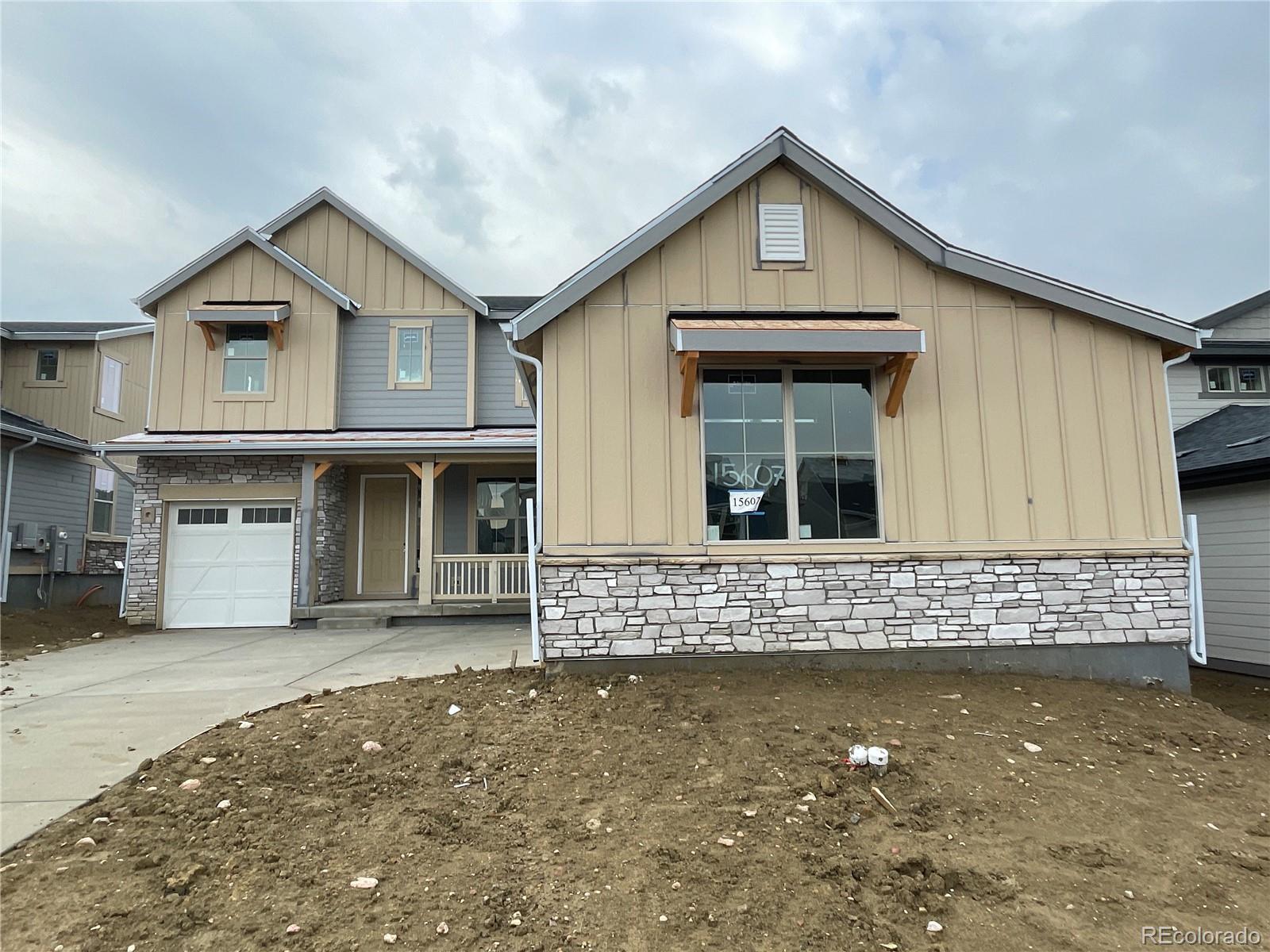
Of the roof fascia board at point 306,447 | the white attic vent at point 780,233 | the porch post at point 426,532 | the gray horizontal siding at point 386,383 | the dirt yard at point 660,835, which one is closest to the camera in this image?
the dirt yard at point 660,835

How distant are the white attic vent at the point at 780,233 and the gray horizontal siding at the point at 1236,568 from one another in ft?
21.7

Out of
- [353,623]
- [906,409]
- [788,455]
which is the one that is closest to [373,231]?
[353,623]

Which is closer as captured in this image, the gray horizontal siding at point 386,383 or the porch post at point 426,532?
the porch post at point 426,532

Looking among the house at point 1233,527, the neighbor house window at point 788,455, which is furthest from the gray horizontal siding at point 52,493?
the house at point 1233,527

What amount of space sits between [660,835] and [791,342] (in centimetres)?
407

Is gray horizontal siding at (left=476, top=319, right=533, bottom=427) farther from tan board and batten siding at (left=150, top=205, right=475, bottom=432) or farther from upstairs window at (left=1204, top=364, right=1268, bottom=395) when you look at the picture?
upstairs window at (left=1204, top=364, right=1268, bottom=395)

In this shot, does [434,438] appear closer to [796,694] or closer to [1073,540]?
[796,694]

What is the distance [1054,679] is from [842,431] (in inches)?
114

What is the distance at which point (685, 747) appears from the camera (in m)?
4.21

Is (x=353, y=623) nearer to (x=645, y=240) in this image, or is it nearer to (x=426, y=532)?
(x=426, y=532)

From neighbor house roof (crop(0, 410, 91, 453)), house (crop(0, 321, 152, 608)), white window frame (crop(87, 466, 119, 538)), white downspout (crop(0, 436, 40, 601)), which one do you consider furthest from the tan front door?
white window frame (crop(87, 466, 119, 538))

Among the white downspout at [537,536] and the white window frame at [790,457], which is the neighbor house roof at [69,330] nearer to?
the white downspout at [537,536]

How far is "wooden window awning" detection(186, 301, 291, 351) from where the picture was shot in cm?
1112

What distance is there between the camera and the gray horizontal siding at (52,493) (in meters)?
12.2
